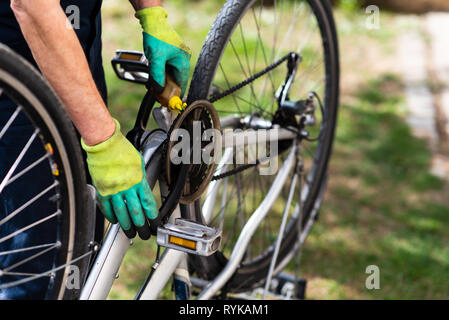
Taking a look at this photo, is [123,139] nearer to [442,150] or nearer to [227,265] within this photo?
[227,265]

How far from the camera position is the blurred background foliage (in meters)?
2.77

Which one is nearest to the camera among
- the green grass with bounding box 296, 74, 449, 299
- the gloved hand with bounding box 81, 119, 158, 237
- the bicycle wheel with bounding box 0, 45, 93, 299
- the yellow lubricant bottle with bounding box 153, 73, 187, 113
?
the bicycle wheel with bounding box 0, 45, 93, 299

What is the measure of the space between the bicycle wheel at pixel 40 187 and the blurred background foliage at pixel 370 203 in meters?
0.83

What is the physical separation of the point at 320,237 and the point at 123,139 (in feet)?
5.96

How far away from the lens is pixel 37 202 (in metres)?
1.73

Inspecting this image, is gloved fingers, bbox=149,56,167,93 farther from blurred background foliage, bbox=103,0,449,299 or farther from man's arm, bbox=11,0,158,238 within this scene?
blurred background foliage, bbox=103,0,449,299

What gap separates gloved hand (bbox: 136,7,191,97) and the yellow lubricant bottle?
0.02 m

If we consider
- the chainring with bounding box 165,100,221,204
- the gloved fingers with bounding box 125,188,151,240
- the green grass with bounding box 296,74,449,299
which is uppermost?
the chainring with bounding box 165,100,221,204

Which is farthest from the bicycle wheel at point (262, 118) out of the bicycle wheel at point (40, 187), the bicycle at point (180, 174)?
the bicycle wheel at point (40, 187)

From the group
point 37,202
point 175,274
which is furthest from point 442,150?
point 37,202

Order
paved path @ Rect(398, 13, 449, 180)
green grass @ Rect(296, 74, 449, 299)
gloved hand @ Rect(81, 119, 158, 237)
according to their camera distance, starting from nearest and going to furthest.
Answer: gloved hand @ Rect(81, 119, 158, 237)
green grass @ Rect(296, 74, 449, 299)
paved path @ Rect(398, 13, 449, 180)

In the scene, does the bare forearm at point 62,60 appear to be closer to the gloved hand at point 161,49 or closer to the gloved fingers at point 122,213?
the gloved fingers at point 122,213

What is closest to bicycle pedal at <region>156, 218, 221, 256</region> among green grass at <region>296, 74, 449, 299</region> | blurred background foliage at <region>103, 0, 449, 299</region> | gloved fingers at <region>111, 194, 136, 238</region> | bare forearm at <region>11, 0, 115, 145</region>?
gloved fingers at <region>111, 194, 136, 238</region>

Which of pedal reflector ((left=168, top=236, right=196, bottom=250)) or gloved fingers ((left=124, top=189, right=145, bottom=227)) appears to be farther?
pedal reflector ((left=168, top=236, right=196, bottom=250))
